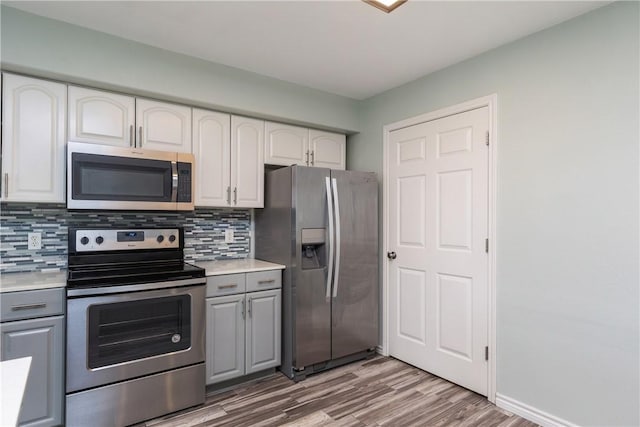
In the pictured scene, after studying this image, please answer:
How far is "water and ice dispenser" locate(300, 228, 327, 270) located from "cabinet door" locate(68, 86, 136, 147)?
141 cm

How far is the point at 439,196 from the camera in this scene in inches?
110

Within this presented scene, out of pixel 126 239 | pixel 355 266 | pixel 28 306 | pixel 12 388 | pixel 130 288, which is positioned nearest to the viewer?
pixel 12 388

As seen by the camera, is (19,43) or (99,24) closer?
(19,43)

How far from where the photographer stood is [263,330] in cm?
275

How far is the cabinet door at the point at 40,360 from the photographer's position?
1883 mm

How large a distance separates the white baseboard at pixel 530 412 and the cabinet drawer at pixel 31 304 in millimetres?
2785

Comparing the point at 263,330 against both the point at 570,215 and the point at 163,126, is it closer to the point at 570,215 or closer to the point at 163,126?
the point at 163,126

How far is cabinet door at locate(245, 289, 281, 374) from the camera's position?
268 centimetres

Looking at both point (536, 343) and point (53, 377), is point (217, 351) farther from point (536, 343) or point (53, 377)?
point (536, 343)

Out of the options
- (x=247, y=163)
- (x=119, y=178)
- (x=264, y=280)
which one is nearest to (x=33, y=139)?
(x=119, y=178)

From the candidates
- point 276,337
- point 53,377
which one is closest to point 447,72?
point 276,337

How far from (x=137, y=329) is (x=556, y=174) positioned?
271 centimetres

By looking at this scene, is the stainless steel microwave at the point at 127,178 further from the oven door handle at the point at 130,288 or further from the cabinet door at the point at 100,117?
the oven door handle at the point at 130,288

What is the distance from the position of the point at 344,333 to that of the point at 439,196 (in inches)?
54.3
